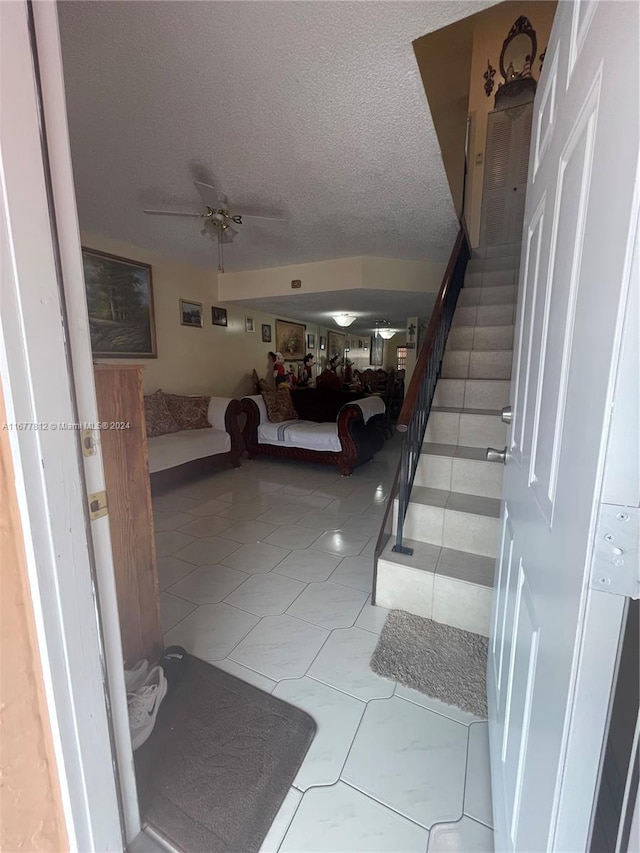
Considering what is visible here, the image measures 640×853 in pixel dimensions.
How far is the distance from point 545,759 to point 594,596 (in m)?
0.31

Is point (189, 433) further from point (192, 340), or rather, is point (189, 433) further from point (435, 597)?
point (435, 597)

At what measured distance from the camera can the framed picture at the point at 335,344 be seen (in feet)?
29.0

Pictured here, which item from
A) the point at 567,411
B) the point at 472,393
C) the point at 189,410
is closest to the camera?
the point at 567,411

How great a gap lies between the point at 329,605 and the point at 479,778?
0.85 meters

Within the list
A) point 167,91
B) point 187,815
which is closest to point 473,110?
point 167,91

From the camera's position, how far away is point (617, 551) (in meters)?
0.38

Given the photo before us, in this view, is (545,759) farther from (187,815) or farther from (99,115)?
(99,115)

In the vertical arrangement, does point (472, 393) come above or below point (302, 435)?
above

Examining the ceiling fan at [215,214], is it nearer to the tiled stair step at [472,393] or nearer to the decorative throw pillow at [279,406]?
the tiled stair step at [472,393]

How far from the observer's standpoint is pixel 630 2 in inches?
15.1

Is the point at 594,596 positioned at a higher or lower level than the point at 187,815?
higher

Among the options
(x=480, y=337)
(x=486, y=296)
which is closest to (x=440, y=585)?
(x=480, y=337)

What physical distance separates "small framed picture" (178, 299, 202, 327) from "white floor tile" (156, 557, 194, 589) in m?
3.30

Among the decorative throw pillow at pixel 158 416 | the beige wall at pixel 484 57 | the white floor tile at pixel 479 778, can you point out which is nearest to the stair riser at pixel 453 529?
the white floor tile at pixel 479 778
